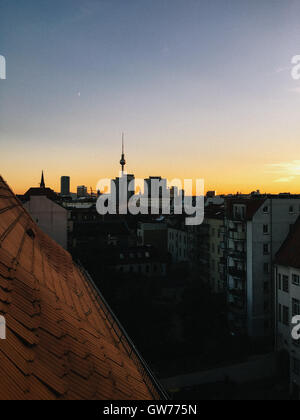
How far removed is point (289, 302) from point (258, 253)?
5.43 metres

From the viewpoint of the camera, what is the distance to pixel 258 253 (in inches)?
1062

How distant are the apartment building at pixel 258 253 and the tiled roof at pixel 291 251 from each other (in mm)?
1098

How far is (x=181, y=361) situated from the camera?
910 inches

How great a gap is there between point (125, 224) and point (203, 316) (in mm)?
39671

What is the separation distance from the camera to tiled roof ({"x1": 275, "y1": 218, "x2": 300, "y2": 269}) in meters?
22.4

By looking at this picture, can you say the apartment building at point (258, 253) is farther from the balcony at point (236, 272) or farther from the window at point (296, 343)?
the window at point (296, 343)

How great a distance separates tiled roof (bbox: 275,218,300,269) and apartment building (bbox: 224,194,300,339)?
3.60 feet

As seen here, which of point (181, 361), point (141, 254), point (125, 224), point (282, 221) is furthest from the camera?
point (125, 224)

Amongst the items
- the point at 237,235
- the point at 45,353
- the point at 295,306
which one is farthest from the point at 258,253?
the point at 45,353

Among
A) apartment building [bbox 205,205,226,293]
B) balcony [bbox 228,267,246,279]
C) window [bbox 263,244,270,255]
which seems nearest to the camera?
window [bbox 263,244,270,255]

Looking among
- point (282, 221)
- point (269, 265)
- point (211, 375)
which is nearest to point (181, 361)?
point (211, 375)

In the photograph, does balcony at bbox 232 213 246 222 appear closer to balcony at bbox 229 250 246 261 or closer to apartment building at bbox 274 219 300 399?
balcony at bbox 229 250 246 261

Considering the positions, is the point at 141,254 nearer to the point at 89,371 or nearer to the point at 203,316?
the point at 203,316

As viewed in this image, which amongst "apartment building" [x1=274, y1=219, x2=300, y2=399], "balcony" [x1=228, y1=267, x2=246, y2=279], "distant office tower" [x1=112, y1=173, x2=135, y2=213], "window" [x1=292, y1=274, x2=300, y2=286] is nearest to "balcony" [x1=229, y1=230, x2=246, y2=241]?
"balcony" [x1=228, y1=267, x2=246, y2=279]
